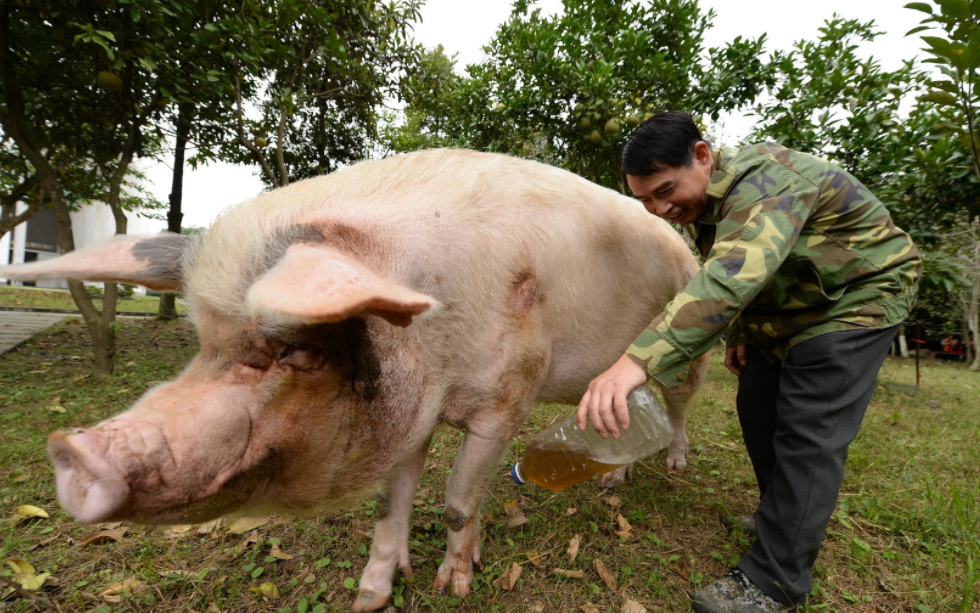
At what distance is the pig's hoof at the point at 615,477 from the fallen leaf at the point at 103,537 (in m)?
2.90

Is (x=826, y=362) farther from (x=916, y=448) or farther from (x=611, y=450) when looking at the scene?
(x=916, y=448)

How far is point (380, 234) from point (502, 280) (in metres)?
0.59

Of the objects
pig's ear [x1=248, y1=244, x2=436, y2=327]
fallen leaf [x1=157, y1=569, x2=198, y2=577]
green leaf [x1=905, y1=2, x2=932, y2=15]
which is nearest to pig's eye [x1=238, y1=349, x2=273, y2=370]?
pig's ear [x1=248, y1=244, x2=436, y2=327]

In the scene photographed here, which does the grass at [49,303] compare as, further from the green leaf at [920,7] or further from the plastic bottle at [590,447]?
the green leaf at [920,7]

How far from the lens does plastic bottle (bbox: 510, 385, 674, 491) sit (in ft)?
9.97

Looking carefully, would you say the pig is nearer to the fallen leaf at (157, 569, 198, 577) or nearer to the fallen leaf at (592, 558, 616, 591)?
the fallen leaf at (592, 558, 616, 591)

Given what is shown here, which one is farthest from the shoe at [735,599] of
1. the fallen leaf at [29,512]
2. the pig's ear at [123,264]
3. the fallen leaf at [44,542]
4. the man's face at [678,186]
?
the fallen leaf at [29,512]

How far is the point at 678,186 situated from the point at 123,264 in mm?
2324

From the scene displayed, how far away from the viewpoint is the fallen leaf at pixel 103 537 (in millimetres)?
2443

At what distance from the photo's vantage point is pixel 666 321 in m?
1.78

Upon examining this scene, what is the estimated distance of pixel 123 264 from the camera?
187 cm

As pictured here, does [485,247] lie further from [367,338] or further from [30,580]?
[30,580]

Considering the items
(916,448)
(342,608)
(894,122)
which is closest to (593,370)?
(342,608)

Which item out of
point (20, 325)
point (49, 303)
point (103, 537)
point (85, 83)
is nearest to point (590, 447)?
point (103, 537)
